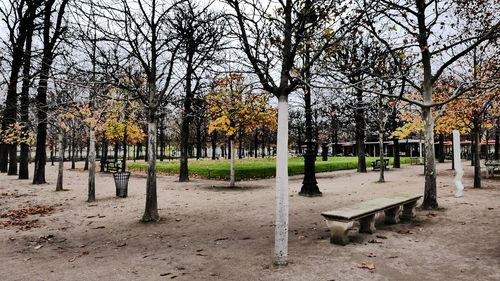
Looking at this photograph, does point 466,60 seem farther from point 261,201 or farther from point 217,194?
point 217,194

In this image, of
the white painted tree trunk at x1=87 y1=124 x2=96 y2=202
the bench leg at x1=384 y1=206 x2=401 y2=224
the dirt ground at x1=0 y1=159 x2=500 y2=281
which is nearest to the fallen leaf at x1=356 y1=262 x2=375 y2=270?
the dirt ground at x1=0 y1=159 x2=500 y2=281

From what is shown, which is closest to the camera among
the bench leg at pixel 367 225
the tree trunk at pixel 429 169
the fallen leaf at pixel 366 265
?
the fallen leaf at pixel 366 265

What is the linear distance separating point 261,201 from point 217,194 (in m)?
2.86

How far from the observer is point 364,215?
20.1 ft

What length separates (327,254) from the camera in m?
5.36

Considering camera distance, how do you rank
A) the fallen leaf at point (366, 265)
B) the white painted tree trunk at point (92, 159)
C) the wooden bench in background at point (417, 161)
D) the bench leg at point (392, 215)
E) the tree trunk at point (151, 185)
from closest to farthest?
the fallen leaf at point (366, 265) → the bench leg at point (392, 215) → the tree trunk at point (151, 185) → the white painted tree trunk at point (92, 159) → the wooden bench in background at point (417, 161)

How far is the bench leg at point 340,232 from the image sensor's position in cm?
579

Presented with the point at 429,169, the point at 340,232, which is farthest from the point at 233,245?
the point at 429,169

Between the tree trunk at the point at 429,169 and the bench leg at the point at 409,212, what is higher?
the tree trunk at the point at 429,169

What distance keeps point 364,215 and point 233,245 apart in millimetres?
2552

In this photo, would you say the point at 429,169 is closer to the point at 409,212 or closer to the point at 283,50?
the point at 409,212

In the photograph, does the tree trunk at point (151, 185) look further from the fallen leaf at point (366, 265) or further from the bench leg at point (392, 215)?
the bench leg at point (392, 215)

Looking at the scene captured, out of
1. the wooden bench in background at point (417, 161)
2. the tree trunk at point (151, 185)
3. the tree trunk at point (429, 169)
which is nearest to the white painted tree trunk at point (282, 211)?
the tree trunk at point (151, 185)

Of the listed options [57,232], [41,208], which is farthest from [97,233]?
[41,208]
